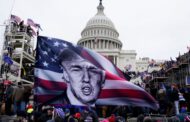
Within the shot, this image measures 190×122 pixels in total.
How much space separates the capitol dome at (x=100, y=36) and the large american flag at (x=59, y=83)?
103m

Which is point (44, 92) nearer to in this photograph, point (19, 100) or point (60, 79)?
point (60, 79)

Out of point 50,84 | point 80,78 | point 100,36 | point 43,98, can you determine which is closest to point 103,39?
point 100,36

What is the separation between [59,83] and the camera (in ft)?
20.7

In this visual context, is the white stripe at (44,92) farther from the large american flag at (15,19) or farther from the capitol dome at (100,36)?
the capitol dome at (100,36)

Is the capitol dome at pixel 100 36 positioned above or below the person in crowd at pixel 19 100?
above

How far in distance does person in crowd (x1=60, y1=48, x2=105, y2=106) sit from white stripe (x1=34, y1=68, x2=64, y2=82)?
0.12m

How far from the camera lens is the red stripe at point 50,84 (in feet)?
20.4

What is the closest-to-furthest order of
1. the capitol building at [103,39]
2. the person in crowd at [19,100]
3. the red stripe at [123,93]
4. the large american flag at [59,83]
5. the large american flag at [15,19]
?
the large american flag at [59,83]
the red stripe at [123,93]
the person in crowd at [19,100]
the large american flag at [15,19]
the capitol building at [103,39]

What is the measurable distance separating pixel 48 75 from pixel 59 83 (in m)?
0.28

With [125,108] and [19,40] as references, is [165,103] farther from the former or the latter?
[19,40]

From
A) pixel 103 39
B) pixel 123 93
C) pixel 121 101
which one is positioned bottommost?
pixel 121 101

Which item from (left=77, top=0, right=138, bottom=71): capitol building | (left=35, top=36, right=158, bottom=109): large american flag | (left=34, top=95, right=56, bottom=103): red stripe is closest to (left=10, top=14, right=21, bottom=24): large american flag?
(left=35, top=36, right=158, bottom=109): large american flag

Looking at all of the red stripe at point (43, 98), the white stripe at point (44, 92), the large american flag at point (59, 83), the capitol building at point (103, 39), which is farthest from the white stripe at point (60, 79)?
the capitol building at point (103, 39)

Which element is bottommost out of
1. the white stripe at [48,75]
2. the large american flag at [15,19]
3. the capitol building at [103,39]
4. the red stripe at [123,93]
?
the red stripe at [123,93]
